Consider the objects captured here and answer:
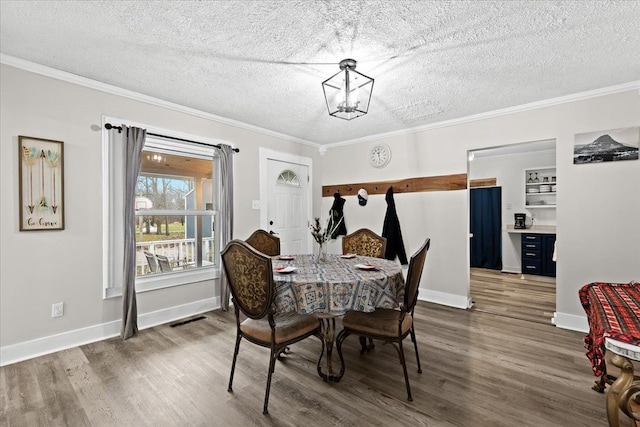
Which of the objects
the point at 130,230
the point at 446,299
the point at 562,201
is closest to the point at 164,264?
the point at 130,230

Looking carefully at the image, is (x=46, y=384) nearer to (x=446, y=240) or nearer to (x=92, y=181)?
(x=92, y=181)

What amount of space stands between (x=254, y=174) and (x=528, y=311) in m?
3.88

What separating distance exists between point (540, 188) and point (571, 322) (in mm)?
3462

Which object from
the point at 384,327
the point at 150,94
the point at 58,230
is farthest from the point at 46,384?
the point at 150,94

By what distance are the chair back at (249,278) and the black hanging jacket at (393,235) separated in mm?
2723

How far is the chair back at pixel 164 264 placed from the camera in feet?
11.5

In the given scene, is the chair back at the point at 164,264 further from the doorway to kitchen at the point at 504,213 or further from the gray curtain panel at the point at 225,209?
the doorway to kitchen at the point at 504,213

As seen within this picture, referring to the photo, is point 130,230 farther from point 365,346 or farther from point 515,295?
point 515,295

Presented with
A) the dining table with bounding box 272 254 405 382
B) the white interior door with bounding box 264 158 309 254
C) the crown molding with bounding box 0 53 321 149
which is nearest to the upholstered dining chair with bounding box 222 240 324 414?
the dining table with bounding box 272 254 405 382

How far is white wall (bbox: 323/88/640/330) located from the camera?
2926mm

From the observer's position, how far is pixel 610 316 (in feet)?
5.08

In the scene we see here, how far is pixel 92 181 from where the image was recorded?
111 inches

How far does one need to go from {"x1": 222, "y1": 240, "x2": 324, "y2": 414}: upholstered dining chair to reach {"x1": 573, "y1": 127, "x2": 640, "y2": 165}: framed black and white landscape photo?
3.23 meters

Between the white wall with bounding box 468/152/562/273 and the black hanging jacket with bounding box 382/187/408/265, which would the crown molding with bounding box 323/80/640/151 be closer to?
the black hanging jacket with bounding box 382/187/408/265
